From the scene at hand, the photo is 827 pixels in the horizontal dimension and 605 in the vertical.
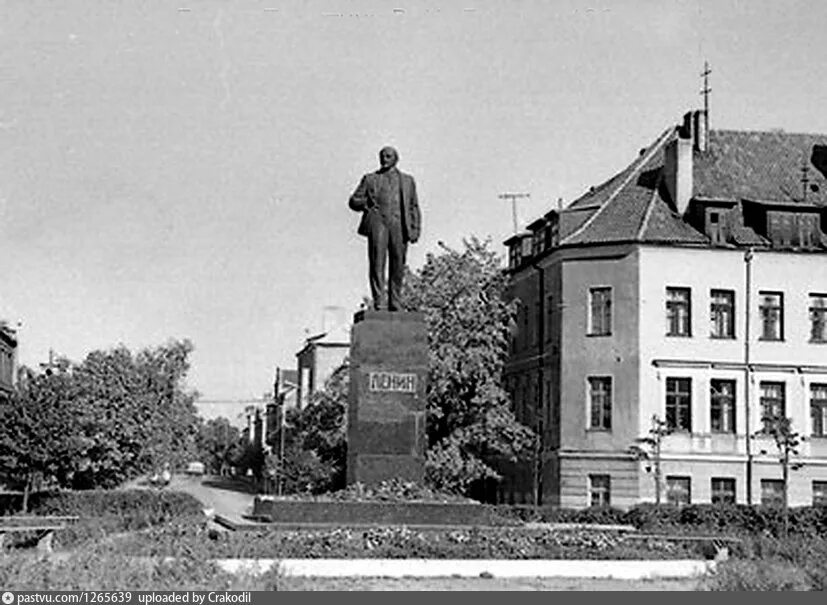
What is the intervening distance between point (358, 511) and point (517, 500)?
3240 cm

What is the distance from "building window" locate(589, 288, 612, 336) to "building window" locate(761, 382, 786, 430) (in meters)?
5.97

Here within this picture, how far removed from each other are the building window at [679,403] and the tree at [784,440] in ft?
8.46

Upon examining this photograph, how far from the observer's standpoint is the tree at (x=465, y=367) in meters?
47.9

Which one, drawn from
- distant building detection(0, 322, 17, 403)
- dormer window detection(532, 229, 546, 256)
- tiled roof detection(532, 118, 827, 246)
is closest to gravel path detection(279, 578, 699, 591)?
tiled roof detection(532, 118, 827, 246)

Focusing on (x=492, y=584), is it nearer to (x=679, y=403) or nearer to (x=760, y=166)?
(x=679, y=403)

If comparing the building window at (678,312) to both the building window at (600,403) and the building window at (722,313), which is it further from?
the building window at (600,403)

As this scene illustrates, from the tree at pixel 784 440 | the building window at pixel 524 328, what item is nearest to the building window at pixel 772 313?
the tree at pixel 784 440

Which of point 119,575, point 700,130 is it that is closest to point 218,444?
point 700,130

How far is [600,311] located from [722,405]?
543 centimetres

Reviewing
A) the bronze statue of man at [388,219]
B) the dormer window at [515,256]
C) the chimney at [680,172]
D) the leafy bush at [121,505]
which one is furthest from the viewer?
the dormer window at [515,256]

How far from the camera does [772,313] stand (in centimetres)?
4900

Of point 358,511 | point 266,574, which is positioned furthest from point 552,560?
point 266,574

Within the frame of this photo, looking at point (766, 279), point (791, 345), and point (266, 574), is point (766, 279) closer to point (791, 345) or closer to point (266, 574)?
point (791, 345)

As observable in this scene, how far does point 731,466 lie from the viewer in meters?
47.5
